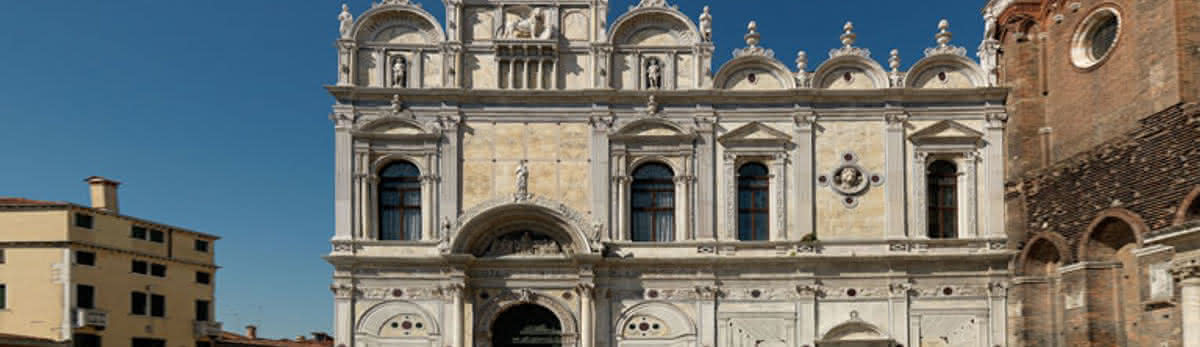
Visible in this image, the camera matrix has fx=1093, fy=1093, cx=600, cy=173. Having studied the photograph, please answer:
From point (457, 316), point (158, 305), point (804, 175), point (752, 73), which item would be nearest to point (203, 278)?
point (158, 305)

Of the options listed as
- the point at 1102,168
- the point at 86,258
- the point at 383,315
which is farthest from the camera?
the point at 86,258

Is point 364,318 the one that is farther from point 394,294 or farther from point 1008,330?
point 1008,330

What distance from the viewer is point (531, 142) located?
2664 centimetres

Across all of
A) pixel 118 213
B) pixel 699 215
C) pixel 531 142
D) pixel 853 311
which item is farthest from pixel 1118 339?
pixel 118 213

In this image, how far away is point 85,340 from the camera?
104 feet

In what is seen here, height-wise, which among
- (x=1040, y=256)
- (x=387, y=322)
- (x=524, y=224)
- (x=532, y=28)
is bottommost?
(x=387, y=322)

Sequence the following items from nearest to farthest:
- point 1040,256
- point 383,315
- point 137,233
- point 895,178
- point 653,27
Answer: point 1040,256 < point 383,315 < point 895,178 < point 653,27 < point 137,233

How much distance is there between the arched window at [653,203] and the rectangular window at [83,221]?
1706cm

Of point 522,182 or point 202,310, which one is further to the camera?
point 202,310

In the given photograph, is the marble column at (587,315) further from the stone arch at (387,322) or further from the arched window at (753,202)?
the arched window at (753,202)

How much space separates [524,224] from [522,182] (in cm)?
104

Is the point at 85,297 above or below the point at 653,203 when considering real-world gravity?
below

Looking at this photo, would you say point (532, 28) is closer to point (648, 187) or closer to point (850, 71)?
point (648, 187)

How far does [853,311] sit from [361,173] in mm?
12211
